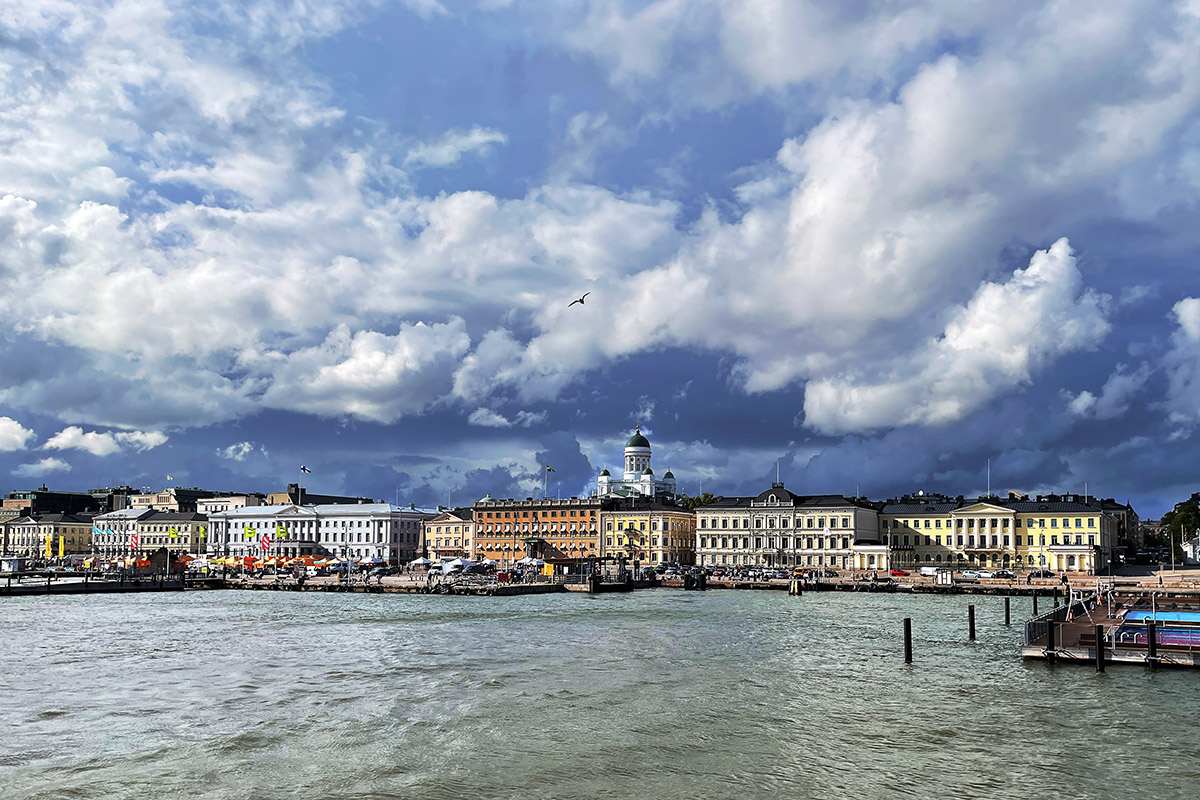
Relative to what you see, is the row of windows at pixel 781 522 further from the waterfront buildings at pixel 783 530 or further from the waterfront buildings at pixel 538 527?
the waterfront buildings at pixel 538 527

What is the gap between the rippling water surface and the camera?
24578 mm

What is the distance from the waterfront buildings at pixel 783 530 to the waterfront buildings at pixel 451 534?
37606 millimetres

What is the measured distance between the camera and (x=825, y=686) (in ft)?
125

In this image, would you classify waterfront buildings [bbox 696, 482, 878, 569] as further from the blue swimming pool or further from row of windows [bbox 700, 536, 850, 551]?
the blue swimming pool

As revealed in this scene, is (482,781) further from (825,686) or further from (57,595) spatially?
(57,595)

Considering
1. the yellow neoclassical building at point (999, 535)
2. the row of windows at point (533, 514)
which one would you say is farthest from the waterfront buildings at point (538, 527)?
the yellow neoclassical building at point (999, 535)

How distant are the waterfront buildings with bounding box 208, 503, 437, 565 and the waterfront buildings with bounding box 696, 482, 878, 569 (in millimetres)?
54455

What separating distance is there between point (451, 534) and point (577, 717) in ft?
480

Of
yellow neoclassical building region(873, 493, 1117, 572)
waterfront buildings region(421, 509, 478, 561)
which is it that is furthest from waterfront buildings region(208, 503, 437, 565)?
yellow neoclassical building region(873, 493, 1117, 572)

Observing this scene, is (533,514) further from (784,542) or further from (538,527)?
(784,542)

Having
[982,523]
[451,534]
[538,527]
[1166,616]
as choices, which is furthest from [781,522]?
[1166,616]

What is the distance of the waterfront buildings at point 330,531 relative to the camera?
183750mm

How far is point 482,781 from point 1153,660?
28.4m

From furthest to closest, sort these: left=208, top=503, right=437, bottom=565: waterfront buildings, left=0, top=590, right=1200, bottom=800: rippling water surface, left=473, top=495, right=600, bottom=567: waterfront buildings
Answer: left=208, top=503, right=437, bottom=565: waterfront buildings, left=473, top=495, right=600, bottom=567: waterfront buildings, left=0, top=590, right=1200, bottom=800: rippling water surface
